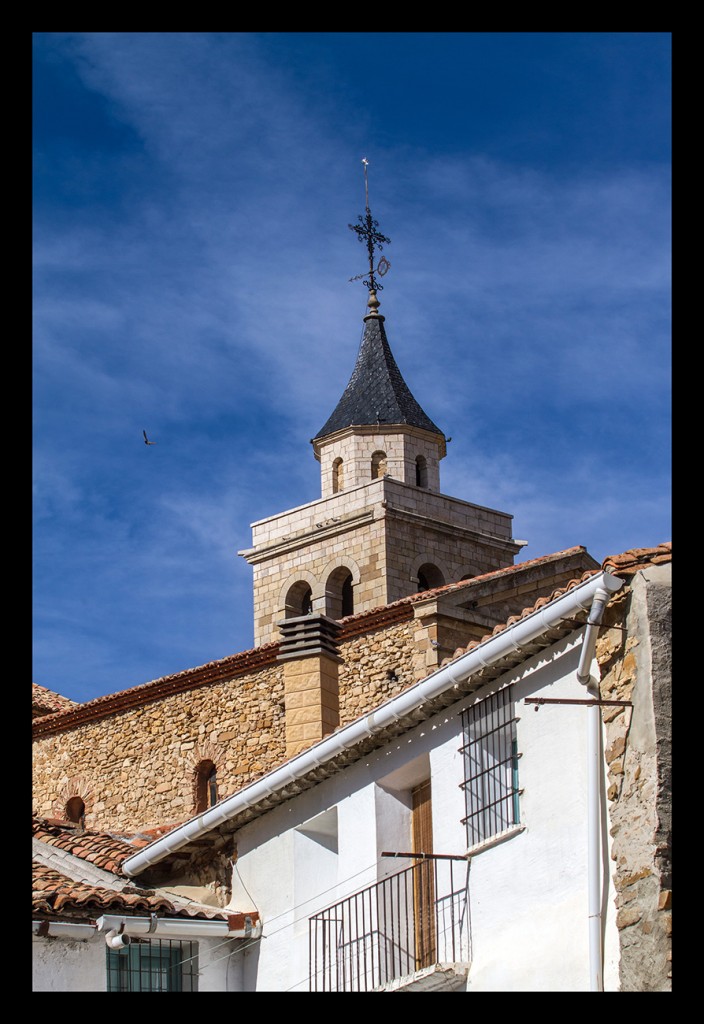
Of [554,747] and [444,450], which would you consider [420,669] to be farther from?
[444,450]

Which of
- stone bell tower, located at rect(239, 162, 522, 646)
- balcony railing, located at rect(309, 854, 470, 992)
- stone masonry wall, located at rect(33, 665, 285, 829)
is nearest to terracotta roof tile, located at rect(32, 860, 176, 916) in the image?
balcony railing, located at rect(309, 854, 470, 992)

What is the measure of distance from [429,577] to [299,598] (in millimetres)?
3184

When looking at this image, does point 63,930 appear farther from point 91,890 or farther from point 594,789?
point 594,789

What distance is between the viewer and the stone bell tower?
38594mm

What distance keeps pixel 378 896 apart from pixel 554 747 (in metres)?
2.37

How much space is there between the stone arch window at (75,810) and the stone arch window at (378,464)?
16.0m

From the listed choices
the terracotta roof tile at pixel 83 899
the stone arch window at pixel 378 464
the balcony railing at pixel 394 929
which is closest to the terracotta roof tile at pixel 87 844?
the terracotta roof tile at pixel 83 899

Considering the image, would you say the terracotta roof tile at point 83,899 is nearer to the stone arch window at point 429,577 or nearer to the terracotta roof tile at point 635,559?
the terracotta roof tile at point 635,559

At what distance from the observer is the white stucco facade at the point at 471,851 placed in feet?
41.5

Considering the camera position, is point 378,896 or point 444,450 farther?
point 444,450

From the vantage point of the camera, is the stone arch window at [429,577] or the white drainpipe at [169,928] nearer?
the white drainpipe at [169,928]

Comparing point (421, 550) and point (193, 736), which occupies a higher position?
point (421, 550)

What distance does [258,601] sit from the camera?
40812 mm
